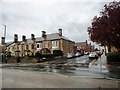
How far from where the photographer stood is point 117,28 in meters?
24.9

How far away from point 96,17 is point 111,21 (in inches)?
151

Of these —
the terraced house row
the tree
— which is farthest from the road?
the terraced house row

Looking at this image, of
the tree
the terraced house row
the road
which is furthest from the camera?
the terraced house row

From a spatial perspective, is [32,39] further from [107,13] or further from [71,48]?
[107,13]

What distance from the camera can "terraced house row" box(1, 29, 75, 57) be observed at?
214ft

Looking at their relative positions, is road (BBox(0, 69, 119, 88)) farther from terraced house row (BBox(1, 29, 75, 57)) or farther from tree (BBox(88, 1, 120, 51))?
terraced house row (BBox(1, 29, 75, 57))

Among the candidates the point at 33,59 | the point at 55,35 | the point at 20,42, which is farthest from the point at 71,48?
the point at 33,59

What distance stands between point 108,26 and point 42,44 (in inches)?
1757

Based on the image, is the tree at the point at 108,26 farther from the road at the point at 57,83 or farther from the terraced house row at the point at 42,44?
the terraced house row at the point at 42,44

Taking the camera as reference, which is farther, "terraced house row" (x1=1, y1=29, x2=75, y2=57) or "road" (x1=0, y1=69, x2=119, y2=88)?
"terraced house row" (x1=1, y1=29, x2=75, y2=57)

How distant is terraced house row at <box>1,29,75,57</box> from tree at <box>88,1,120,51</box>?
37.2 metres

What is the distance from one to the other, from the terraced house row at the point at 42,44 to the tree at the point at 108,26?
1464 inches

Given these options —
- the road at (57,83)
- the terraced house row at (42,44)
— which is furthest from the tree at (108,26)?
the terraced house row at (42,44)

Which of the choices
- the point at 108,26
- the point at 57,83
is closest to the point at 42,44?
the point at 108,26
